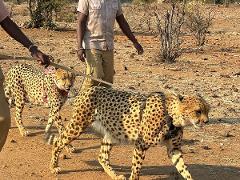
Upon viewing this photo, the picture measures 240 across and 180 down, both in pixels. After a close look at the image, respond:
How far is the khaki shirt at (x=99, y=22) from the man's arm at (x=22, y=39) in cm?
181

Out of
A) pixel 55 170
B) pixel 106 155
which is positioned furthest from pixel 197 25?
pixel 55 170

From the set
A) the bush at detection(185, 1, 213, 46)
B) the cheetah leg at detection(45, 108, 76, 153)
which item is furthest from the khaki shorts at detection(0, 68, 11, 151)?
the bush at detection(185, 1, 213, 46)

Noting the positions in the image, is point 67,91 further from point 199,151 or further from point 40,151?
point 199,151

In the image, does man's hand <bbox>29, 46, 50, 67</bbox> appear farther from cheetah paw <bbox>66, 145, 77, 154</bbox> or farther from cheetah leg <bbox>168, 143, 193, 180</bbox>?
cheetah paw <bbox>66, 145, 77, 154</bbox>

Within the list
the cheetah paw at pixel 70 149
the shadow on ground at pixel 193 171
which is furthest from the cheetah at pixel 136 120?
the cheetah paw at pixel 70 149

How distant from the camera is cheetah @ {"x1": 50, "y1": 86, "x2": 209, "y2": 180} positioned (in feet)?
19.0

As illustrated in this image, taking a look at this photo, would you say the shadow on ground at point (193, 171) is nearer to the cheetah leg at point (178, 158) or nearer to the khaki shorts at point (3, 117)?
the cheetah leg at point (178, 158)

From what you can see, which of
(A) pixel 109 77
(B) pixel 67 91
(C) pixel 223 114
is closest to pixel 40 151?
(B) pixel 67 91

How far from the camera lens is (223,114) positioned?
31.1ft

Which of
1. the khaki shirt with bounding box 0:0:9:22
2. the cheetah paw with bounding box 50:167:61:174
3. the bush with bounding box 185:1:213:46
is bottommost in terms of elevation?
the bush with bounding box 185:1:213:46

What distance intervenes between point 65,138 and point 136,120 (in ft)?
2.89

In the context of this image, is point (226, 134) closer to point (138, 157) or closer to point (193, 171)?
point (193, 171)

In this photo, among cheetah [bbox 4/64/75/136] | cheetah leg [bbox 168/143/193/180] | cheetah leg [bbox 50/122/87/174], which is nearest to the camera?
cheetah leg [bbox 168/143/193/180]

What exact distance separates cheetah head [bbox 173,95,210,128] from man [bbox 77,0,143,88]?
4.50 feet
